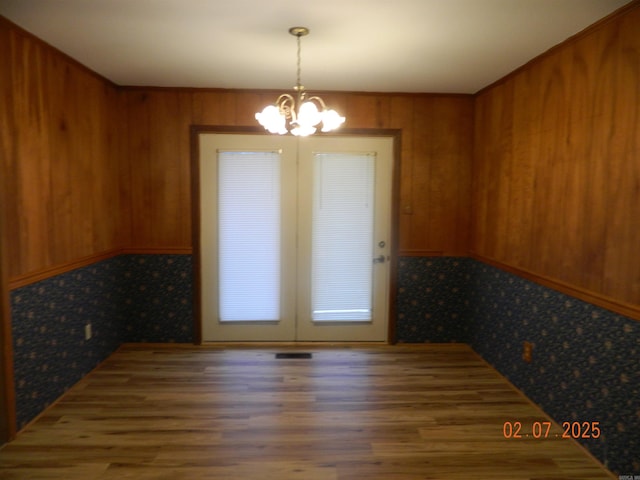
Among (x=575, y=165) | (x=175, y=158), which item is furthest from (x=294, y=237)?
(x=575, y=165)

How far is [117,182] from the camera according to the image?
4.12 m

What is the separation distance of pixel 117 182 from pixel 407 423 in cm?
319

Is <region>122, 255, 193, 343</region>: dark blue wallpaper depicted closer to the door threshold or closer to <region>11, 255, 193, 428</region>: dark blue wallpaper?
<region>11, 255, 193, 428</region>: dark blue wallpaper

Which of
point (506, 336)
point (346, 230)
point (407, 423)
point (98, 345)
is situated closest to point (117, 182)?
point (98, 345)

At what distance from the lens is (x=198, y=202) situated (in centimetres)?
420

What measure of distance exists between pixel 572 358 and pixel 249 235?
2.78 meters

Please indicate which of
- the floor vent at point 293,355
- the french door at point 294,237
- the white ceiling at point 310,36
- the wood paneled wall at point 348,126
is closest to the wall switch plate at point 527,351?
the wood paneled wall at point 348,126

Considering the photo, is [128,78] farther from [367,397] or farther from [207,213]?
[367,397]

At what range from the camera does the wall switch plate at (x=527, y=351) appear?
10.4 feet

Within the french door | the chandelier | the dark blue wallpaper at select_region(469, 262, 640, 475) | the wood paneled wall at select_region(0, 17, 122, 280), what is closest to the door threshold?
the french door

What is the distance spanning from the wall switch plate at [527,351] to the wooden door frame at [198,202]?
4.40 feet

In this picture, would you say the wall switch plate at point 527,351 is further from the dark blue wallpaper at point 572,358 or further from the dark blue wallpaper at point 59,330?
the dark blue wallpaper at point 59,330

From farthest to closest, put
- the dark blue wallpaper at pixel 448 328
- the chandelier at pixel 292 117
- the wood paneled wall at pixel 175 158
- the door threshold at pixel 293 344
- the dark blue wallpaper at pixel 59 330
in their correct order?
the door threshold at pixel 293 344, the wood paneled wall at pixel 175 158, the dark blue wallpaper at pixel 59 330, the chandelier at pixel 292 117, the dark blue wallpaper at pixel 448 328

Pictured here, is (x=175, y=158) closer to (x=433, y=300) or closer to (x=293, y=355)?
(x=293, y=355)
